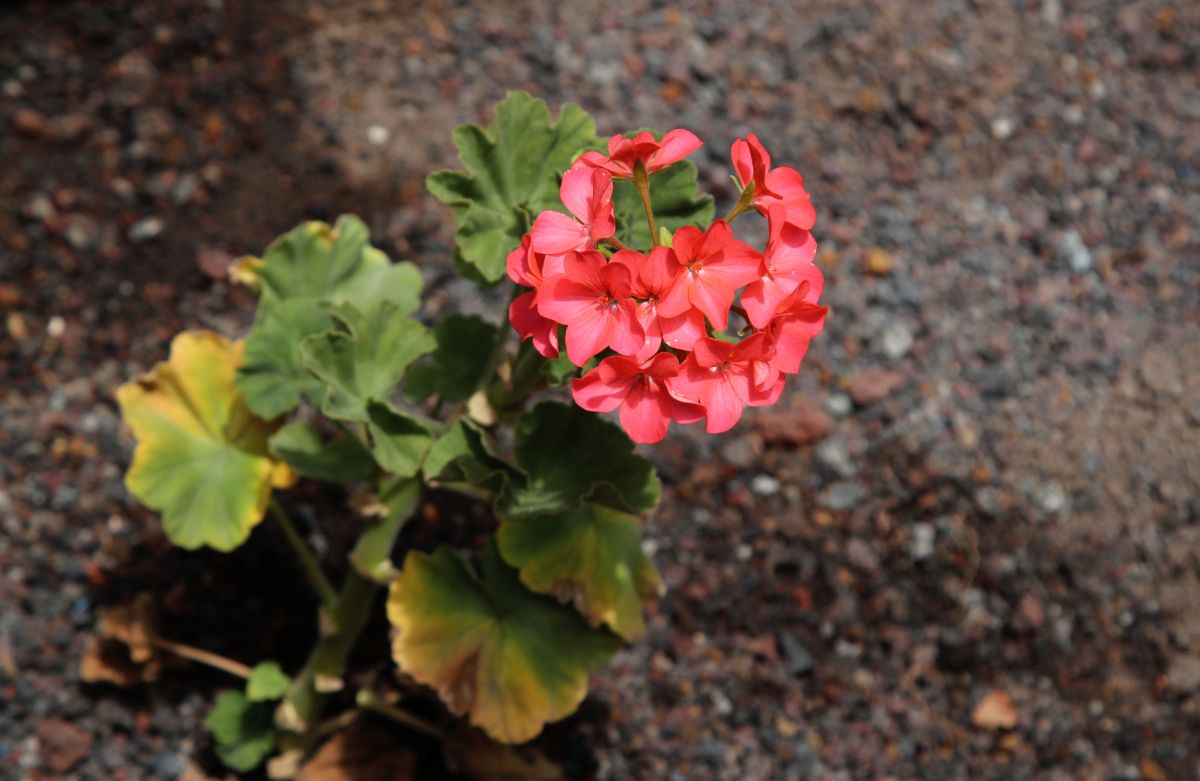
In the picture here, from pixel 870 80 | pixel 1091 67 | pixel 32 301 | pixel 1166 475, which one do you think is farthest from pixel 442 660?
pixel 1091 67

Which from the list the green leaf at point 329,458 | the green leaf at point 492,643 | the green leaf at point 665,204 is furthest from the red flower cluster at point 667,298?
the green leaf at point 492,643

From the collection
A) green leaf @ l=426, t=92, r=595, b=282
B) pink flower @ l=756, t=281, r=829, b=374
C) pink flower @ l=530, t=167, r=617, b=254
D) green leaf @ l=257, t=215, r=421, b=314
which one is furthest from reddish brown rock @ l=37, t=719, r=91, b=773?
pink flower @ l=756, t=281, r=829, b=374

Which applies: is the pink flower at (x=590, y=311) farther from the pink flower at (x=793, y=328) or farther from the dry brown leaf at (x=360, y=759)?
the dry brown leaf at (x=360, y=759)

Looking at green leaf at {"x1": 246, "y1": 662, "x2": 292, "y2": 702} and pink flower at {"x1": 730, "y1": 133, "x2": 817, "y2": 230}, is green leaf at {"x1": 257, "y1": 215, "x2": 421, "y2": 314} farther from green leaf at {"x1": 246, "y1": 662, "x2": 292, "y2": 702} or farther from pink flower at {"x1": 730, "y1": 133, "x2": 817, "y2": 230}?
pink flower at {"x1": 730, "y1": 133, "x2": 817, "y2": 230}

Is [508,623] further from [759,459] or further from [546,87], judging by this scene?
[546,87]

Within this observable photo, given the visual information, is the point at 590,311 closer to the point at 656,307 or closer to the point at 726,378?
the point at 656,307

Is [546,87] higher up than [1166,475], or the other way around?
[546,87]
